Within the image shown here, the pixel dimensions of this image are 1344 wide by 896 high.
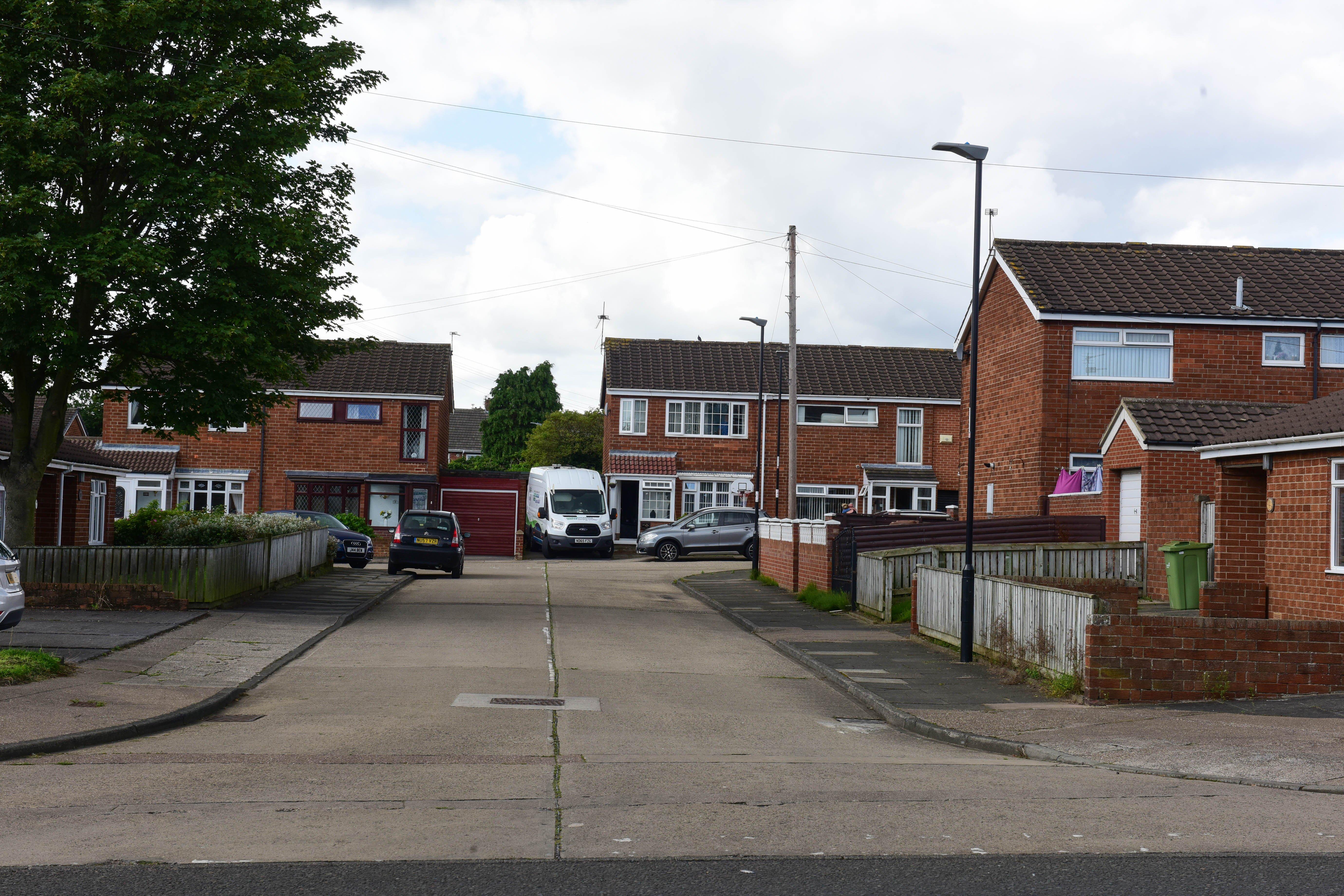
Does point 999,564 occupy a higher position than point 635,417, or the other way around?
point 635,417

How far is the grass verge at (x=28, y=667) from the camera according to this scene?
11641 mm

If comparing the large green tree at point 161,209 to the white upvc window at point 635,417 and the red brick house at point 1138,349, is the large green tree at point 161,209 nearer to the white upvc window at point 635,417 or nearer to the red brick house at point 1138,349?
the red brick house at point 1138,349

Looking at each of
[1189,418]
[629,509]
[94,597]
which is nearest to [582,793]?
[94,597]

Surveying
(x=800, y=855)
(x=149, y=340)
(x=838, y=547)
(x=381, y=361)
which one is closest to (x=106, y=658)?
(x=149, y=340)

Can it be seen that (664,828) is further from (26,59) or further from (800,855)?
(26,59)

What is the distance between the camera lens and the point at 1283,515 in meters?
16.4

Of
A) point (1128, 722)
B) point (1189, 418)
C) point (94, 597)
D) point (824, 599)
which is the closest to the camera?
point (1128, 722)

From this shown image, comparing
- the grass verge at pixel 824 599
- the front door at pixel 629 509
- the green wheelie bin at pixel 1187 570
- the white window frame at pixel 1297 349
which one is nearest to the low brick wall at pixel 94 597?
the grass verge at pixel 824 599

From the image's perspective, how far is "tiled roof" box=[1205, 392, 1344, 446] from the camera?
50.8 ft

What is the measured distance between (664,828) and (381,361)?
4352 centimetres

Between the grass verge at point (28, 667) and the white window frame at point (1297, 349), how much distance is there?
2608 centimetres

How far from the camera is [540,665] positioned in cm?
1494

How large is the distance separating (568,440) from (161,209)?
175 feet

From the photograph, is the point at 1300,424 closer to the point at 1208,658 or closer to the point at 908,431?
the point at 1208,658
